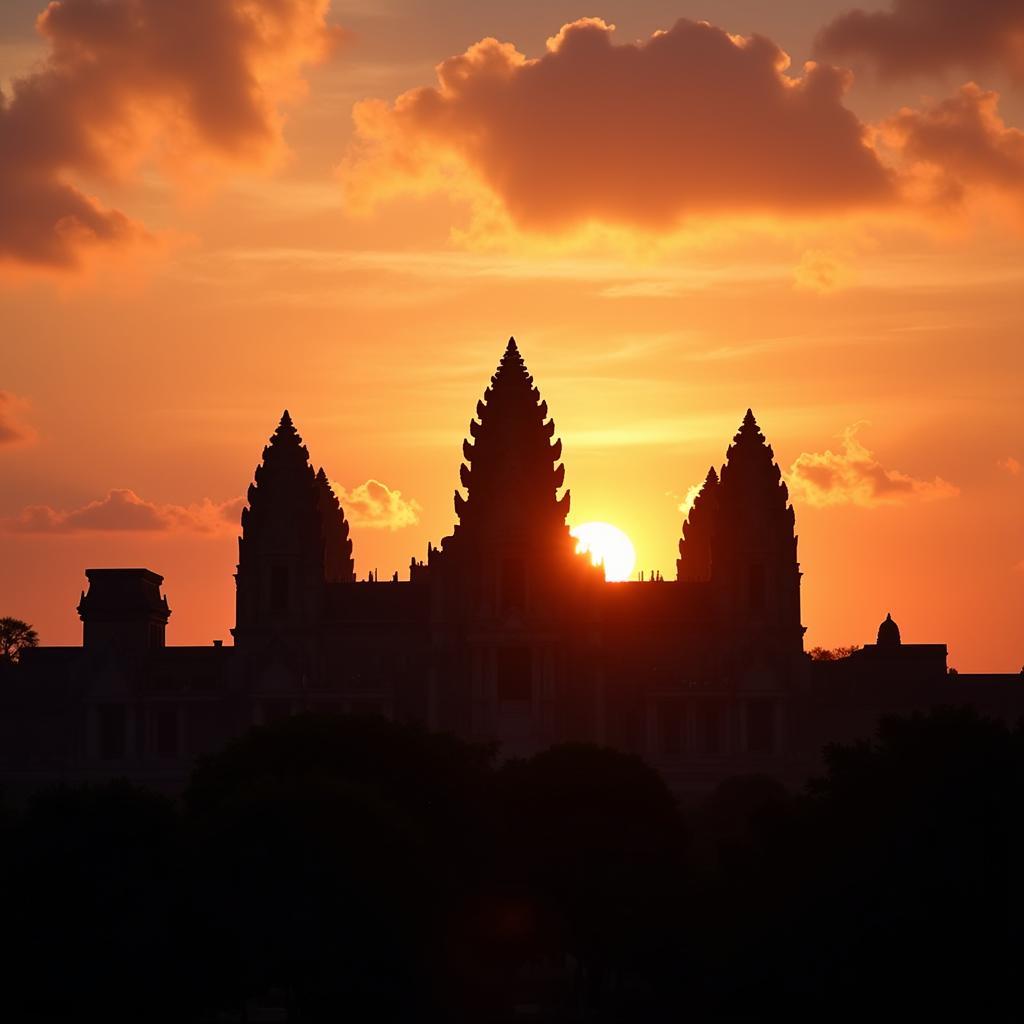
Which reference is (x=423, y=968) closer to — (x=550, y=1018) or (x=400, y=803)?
(x=550, y=1018)

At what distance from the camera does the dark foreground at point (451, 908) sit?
71375mm

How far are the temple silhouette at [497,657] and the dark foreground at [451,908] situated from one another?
67049 millimetres

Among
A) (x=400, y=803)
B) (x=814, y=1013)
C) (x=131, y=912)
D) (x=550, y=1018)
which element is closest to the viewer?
(x=814, y=1013)

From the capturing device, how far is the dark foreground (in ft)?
234

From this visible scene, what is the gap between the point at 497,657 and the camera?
167 meters

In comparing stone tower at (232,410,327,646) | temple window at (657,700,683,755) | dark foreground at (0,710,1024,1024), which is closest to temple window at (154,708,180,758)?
stone tower at (232,410,327,646)

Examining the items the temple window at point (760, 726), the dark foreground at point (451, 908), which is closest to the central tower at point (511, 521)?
the temple window at point (760, 726)

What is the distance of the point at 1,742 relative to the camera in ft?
556

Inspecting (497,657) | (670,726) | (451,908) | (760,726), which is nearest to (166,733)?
(497,657)

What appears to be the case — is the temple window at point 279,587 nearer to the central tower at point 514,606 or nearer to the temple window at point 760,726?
the central tower at point 514,606

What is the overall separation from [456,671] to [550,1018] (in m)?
75.6

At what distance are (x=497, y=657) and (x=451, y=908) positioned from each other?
7590 cm

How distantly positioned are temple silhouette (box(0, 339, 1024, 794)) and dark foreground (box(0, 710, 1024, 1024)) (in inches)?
2640

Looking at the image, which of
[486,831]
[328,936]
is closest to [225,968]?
[328,936]
